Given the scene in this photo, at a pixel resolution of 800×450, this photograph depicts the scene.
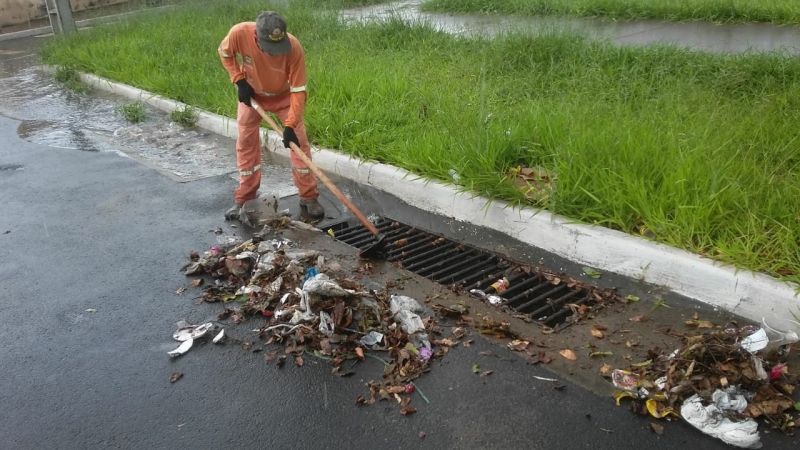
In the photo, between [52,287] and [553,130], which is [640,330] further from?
[52,287]

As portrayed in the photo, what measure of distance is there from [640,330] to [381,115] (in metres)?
3.71

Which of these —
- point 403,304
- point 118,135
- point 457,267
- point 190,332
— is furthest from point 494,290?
point 118,135

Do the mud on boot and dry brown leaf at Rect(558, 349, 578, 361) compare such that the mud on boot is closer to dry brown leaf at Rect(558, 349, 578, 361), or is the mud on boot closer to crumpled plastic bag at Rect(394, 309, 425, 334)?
crumpled plastic bag at Rect(394, 309, 425, 334)

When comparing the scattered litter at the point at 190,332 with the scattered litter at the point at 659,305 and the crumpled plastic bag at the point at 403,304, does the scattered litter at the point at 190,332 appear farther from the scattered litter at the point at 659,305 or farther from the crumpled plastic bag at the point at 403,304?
the scattered litter at the point at 659,305

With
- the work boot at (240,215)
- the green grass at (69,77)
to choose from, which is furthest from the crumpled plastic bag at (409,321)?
the green grass at (69,77)

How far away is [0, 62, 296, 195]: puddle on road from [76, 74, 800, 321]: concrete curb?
1033 millimetres

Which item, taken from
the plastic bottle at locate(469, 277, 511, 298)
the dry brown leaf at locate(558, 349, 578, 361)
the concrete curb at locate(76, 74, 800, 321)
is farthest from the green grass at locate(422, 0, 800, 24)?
the dry brown leaf at locate(558, 349, 578, 361)

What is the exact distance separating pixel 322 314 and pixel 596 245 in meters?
1.75

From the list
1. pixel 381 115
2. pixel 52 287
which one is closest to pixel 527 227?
pixel 381 115

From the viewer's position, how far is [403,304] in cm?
387

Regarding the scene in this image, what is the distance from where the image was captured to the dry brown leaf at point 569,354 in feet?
11.1

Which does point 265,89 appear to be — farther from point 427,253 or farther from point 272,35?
point 427,253

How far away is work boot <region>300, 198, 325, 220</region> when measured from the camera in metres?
5.44

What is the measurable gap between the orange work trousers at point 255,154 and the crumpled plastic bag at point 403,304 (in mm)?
1848
